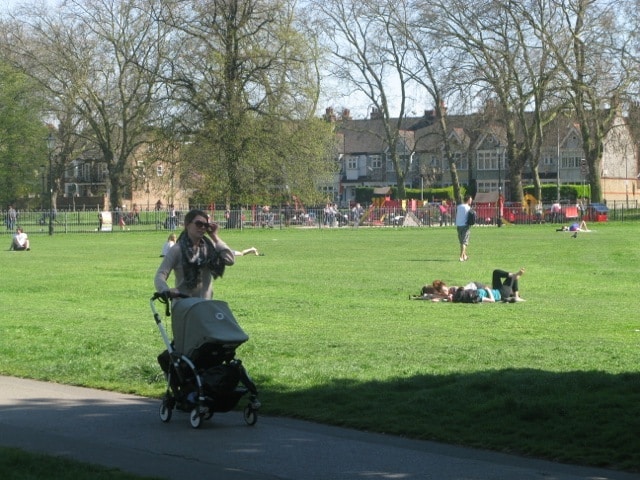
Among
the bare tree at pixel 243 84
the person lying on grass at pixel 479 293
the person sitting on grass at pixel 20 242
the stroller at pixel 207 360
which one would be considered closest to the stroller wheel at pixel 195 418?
the stroller at pixel 207 360

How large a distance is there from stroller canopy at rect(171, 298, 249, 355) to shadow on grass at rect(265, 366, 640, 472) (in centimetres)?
139

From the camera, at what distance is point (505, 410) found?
1014cm

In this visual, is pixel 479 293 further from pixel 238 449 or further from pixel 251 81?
pixel 251 81

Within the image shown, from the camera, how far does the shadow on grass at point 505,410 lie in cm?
905

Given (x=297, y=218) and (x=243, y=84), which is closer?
(x=243, y=84)

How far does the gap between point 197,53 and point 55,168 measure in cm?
2948

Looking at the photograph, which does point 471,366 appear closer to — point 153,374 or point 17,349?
point 153,374

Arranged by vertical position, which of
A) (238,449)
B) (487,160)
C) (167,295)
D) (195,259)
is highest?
(487,160)

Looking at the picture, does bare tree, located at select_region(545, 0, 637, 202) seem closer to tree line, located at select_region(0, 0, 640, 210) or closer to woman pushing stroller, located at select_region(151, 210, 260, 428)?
tree line, located at select_region(0, 0, 640, 210)

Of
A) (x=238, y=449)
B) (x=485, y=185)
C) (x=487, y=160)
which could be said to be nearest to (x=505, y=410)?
(x=238, y=449)

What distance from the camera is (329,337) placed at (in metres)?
17.2

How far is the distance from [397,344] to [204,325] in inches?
262

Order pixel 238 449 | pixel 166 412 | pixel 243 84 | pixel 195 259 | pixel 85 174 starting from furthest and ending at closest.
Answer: pixel 85 174 < pixel 243 84 < pixel 195 259 < pixel 166 412 < pixel 238 449

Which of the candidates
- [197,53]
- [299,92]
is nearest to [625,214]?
[299,92]
